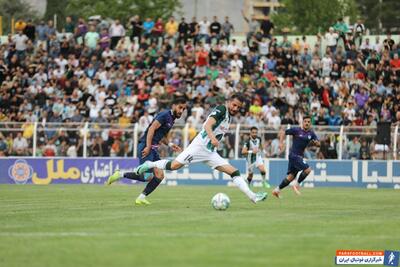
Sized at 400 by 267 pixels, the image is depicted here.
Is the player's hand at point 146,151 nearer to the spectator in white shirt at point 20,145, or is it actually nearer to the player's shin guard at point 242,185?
the player's shin guard at point 242,185

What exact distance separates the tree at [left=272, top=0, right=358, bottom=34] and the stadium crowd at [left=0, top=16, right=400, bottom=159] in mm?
30321

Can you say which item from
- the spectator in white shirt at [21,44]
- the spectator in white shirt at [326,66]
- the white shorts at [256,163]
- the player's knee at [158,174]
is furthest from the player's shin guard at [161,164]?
the spectator in white shirt at [21,44]

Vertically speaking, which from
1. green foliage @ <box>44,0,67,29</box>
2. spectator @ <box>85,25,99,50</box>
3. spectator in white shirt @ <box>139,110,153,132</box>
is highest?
green foliage @ <box>44,0,67,29</box>

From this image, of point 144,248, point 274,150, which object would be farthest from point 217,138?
point 274,150

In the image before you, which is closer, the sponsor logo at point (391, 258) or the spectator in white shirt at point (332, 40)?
the sponsor logo at point (391, 258)

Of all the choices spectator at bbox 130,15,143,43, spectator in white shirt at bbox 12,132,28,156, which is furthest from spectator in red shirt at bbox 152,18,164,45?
spectator in white shirt at bbox 12,132,28,156

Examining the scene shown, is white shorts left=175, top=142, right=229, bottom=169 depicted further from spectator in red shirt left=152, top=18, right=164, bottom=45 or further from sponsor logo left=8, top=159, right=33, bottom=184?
spectator in red shirt left=152, top=18, right=164, bottom=45

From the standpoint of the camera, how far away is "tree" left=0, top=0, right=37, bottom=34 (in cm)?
10100

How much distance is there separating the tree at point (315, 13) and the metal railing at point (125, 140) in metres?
38.2

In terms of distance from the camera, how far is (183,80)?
43594 millimetres

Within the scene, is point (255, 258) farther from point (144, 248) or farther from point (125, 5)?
point (125, 5)

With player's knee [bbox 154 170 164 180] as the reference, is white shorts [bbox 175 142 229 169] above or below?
above

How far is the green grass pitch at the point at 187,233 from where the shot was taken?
12.1 m

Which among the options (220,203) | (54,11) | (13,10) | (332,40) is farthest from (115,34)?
(13,10)
